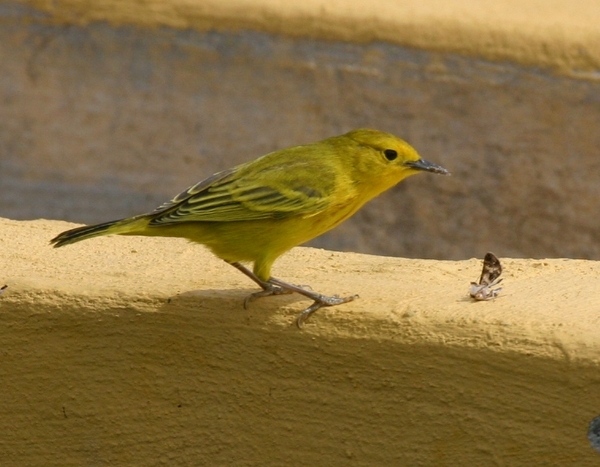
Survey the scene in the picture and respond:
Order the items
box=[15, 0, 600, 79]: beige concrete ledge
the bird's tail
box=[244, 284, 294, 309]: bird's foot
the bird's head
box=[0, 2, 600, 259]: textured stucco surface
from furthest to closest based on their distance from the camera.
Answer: box=[0, 2, 600, 259]: textured stucco surface, box=[15, 0, 600, 79]: beige concrete ledge, the bird's head, the bird's tail, box=[244, 284, 294, 309]: bird's foot

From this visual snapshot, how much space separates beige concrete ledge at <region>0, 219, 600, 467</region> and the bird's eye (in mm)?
372

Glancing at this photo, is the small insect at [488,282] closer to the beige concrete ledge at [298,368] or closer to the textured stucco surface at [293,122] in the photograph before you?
the beige concrete ledge at [298,368]

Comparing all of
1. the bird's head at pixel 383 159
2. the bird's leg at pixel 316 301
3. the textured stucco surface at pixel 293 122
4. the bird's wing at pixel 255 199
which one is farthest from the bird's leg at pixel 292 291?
the textured stucco surface at pixel 293 122

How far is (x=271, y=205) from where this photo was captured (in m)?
3.67

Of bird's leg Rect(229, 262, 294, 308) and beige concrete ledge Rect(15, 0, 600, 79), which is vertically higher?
beige concrete ledge Rect(15, 0, 600, 79)

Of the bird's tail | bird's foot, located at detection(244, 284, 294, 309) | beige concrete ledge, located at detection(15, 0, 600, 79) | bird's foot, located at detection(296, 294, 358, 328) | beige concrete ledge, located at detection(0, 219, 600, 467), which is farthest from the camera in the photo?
beige concrete ledge, located at detection(15, 0, 600, 79)

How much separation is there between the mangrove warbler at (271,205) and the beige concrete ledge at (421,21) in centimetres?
326

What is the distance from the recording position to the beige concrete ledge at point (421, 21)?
6926 millimetres

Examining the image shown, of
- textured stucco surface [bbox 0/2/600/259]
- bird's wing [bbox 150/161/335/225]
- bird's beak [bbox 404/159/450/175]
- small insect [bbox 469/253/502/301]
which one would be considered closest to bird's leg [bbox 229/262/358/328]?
bird's wing [bbox 150/161/335/225]

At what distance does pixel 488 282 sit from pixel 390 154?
62 centimetres

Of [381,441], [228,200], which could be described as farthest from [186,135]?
Result: [381,441]

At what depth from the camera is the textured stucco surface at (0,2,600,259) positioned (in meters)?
7.05

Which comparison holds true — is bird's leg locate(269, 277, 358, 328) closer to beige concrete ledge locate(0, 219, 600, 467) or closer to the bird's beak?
beige concrete ledge locate(0, 219, 600, 467)

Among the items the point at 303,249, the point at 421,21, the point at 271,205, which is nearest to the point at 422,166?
the point at 271,205
